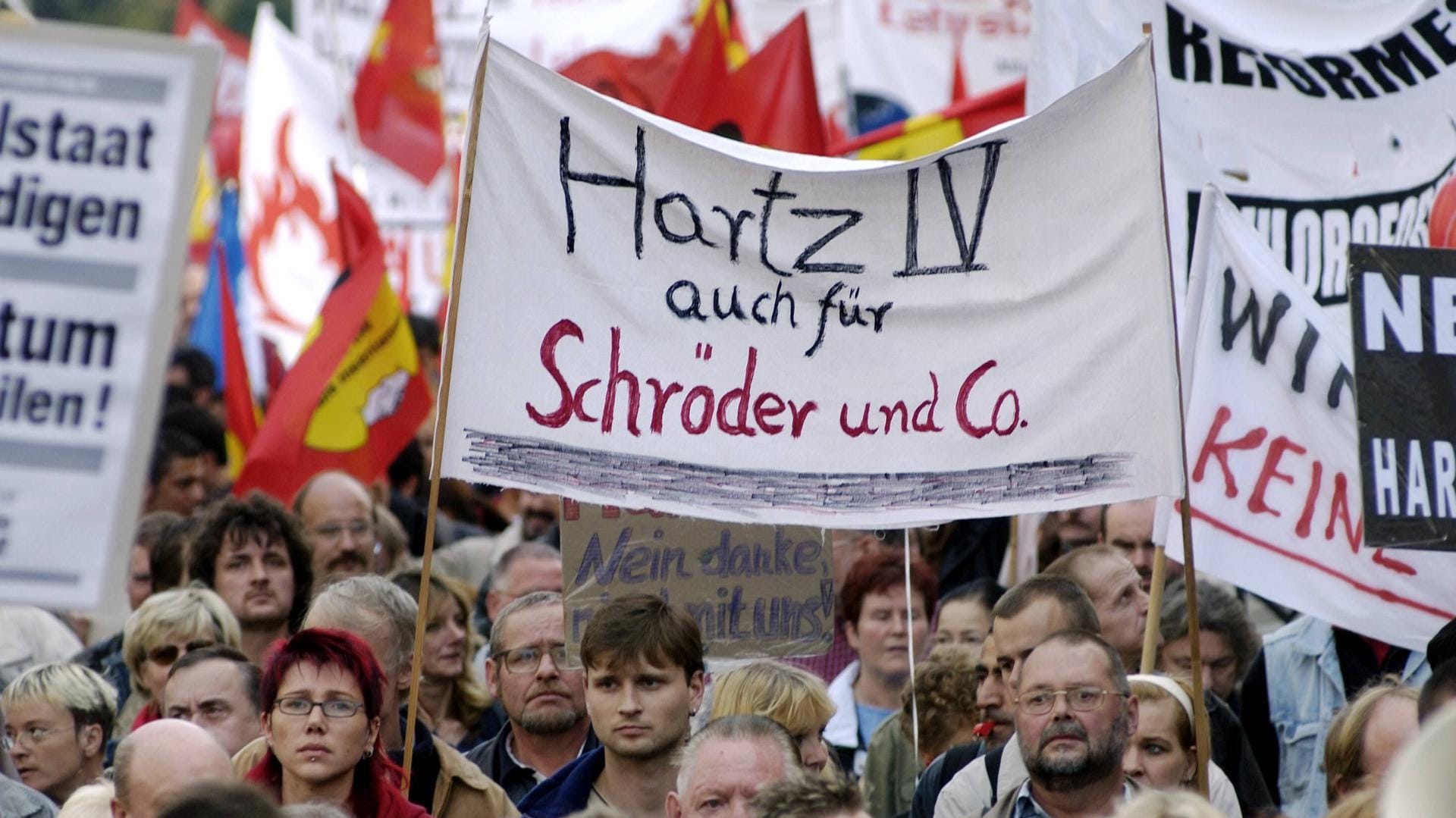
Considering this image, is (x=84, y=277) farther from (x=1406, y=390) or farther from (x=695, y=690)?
(x=1406, y=390)

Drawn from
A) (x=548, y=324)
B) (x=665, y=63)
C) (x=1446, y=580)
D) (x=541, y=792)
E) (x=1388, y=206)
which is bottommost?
(x=541, y=792)

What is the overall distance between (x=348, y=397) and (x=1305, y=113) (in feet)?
13.3

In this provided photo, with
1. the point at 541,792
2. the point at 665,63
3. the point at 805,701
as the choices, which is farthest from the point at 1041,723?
the point at 665,63

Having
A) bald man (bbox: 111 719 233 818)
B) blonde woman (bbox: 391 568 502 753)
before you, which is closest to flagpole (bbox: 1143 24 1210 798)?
bald man (bbox: 111 719 233 818)

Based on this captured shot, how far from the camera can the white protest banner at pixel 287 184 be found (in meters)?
13.1

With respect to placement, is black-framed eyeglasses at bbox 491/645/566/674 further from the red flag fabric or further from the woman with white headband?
the red flag fabric

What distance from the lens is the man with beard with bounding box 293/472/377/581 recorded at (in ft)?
25.9

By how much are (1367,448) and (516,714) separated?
2314mm

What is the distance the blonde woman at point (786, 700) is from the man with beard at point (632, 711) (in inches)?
12.8

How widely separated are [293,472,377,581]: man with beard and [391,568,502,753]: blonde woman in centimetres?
92

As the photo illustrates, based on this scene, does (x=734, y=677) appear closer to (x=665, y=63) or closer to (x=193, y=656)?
(x=193, y=656)

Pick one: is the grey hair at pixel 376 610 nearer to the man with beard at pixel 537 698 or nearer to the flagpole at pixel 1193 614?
the man with beard at pixel 537 698

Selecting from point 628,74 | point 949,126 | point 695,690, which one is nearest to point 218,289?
point 628,74

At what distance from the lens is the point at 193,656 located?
18.8ft
